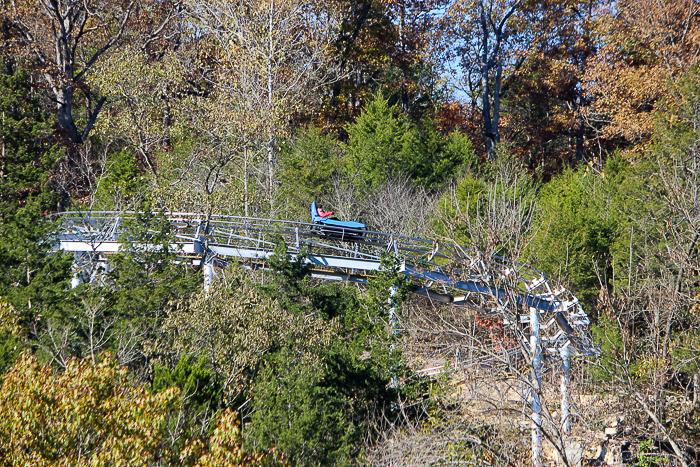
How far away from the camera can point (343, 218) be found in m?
28.8

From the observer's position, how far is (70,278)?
18.4 metres

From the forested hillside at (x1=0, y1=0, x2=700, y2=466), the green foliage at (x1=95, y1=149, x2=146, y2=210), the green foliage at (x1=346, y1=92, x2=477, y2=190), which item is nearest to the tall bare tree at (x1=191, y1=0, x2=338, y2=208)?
the forested hillside at (x1=0, y1=0, x2=700, y2=466)

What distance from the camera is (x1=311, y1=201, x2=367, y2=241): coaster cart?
1858 cm

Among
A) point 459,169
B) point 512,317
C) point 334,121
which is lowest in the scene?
point 512,317

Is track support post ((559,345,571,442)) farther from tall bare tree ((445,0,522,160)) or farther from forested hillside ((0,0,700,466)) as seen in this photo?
tall bare tree ((445,0,522,160))

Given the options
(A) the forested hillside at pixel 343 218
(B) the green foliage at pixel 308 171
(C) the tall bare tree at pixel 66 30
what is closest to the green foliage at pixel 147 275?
(A) the forested hillside at pixel 343 218

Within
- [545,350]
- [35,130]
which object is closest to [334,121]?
[35,130]

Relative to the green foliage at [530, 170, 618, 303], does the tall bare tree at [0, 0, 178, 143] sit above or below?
above

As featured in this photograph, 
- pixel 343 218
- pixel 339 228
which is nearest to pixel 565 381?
pixel 339 228

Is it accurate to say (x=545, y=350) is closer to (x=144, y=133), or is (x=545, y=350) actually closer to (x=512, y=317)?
(x=512, y=317)

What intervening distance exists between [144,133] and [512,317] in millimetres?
20732

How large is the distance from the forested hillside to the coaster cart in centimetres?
129

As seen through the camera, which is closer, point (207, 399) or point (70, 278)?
point (207, 399)

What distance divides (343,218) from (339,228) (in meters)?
10.2
